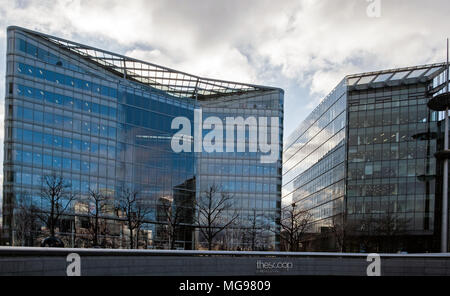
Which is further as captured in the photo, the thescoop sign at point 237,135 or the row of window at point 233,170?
the row of window at point 233,170

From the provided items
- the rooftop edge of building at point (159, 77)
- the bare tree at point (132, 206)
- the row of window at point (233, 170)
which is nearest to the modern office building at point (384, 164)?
the row of window at point (233, 170)

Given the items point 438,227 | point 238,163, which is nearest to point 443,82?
point 438,227

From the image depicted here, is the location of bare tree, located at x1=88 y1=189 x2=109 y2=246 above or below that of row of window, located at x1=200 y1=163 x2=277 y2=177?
below

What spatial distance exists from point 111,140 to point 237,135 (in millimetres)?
20384

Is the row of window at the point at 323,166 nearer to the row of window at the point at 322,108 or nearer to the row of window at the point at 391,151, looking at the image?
the row of window at the point at 391,151

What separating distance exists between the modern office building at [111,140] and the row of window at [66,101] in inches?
4.9

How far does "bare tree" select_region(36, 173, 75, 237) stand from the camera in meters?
47.8

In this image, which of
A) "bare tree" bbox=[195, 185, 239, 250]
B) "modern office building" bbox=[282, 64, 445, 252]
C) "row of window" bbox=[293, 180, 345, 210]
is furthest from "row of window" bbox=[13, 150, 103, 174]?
"row of window" bbox=[293, 180, 345, 210]

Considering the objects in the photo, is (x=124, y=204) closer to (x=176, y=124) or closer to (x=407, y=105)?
(x=176, y=124)

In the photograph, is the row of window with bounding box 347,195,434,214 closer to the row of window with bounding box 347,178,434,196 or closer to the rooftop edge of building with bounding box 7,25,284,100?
the row of window with bounding box 347,178,434,196

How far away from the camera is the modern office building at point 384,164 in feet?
186

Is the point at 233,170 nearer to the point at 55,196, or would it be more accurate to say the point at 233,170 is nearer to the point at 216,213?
the point at 216,213

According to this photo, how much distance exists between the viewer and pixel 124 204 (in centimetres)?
5638

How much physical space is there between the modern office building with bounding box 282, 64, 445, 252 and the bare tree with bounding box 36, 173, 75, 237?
121 feet
